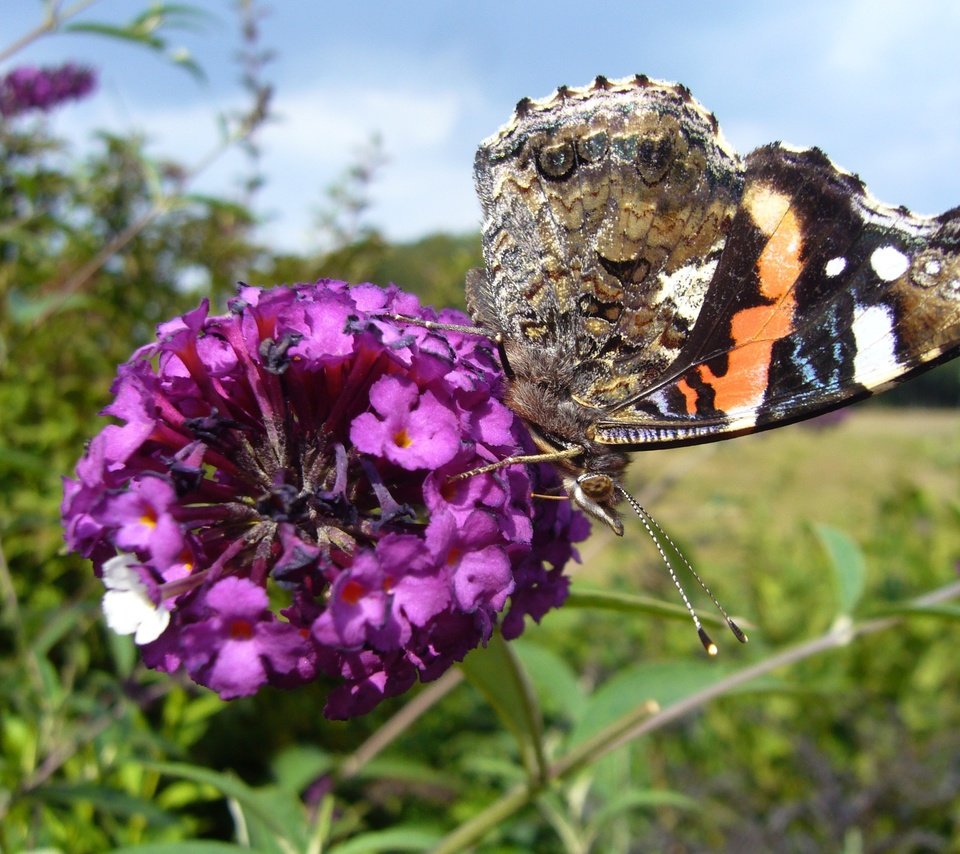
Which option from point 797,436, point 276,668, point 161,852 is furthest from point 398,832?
point 797,436

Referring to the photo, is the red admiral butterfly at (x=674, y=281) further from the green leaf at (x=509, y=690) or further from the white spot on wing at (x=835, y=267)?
the green leaf at (x=509, y=690)

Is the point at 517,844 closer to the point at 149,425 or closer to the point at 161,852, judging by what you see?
the point at 161,852

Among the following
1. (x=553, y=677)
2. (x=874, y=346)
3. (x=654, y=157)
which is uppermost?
(x=654, y=157)

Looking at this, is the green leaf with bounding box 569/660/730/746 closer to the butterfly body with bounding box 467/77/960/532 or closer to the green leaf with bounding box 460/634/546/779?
the green leaf with bounding box 460/634/546/779

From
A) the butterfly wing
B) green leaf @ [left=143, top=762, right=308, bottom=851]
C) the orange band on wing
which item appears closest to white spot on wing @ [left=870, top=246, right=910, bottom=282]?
the butterfly wing

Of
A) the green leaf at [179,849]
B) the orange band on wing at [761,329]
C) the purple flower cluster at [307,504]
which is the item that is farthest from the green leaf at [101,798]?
the orange band on wing at [761,329]

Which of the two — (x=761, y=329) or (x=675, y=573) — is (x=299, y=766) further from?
(x=761, y=329)

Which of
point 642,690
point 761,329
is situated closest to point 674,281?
point 761,329
